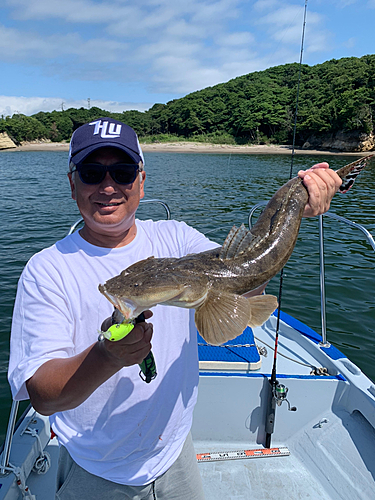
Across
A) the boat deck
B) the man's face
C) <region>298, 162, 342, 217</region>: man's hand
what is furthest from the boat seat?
the man's face

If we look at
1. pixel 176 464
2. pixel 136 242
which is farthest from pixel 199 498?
pixel 136 242

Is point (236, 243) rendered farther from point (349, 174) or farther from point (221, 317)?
point (349, 174)

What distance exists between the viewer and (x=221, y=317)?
6.08 feet

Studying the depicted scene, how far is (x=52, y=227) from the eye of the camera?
47.1 feet

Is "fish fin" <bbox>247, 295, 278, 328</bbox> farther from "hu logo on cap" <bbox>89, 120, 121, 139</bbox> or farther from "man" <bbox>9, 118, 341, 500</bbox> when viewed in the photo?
"hu logo on cap" <bbox>89, 120, 121, 139</bbox>

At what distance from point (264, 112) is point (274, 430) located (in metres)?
97.8

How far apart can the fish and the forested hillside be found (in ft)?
235

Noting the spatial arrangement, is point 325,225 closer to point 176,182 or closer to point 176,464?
point 176,464

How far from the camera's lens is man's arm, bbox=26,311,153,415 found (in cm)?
147

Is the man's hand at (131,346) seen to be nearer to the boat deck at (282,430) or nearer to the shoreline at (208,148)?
the boat deck at (282,430)

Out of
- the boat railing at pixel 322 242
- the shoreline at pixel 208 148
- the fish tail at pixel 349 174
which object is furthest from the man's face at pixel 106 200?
the shoreline at pixel 208 148

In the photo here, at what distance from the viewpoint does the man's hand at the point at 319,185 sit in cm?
241

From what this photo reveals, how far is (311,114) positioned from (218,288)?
8068 centimetres

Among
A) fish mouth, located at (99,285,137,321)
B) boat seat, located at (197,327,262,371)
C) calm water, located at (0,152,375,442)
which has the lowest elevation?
calm water, located at (0,152,375,442)
